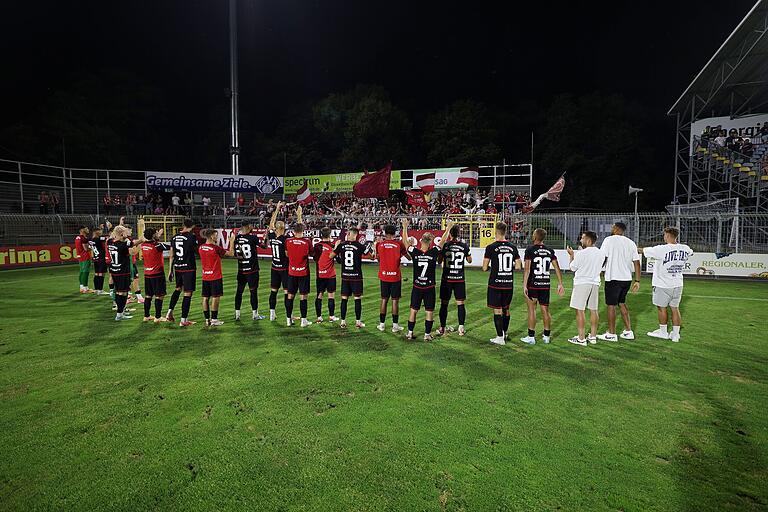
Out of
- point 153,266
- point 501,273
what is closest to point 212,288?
point 153,266

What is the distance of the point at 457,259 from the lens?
8.45 meters

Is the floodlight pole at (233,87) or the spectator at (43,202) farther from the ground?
the floodlight pole at (233,87)

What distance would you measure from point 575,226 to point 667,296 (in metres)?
13.6

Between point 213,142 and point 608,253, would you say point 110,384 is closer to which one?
point 608,253

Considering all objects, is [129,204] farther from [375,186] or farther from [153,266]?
[153,266]

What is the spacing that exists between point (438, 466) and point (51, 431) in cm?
411

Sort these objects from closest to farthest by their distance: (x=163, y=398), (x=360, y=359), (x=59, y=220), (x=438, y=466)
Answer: (x=438, y=466) < (x=163, y=398) < (x=360, y=359) < (x=59, y=220)

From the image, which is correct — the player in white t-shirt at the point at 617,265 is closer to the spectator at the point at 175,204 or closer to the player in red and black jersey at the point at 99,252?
the player in red and black jersey at the point at 99,252

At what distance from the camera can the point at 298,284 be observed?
31.4ft

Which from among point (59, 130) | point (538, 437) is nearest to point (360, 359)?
point (538, 437)

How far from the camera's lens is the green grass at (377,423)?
3668mm

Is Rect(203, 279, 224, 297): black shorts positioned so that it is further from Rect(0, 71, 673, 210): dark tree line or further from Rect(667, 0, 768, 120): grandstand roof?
Rect(0, 71, 673, 210): dark tree line

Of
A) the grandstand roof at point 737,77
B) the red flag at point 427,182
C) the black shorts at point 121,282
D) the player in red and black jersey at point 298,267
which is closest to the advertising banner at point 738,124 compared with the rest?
the grandstand roof at point 737,77

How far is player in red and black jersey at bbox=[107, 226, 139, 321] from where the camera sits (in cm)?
1012
